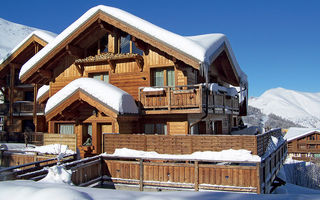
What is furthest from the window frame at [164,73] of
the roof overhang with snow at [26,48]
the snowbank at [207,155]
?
the roof overhang with snow at [26,48]

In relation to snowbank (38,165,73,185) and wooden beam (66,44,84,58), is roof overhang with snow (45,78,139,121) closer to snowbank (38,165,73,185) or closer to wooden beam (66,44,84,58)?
wooden beam (66,44,84,58)

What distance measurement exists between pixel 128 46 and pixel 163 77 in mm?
3290

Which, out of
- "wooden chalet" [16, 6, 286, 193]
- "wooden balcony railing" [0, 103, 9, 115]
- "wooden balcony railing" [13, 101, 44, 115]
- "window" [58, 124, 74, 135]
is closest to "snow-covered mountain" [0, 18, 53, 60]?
"wooden balcony railing" [0, 103, 9, 115]

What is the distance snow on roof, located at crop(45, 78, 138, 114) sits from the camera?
1393cm

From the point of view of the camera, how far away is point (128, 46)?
17.6 m

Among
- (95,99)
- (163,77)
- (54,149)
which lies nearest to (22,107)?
(54,149)

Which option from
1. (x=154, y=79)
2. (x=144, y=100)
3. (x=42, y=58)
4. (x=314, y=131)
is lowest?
(x=314, y=131)

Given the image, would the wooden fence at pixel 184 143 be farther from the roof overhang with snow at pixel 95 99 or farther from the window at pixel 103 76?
the window at pixel 103 76

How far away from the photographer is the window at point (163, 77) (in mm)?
16125

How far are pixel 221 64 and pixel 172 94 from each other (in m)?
7.69

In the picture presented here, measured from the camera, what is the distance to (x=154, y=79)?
54.6 feet

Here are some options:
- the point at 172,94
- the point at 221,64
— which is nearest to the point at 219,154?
the point at 172,94

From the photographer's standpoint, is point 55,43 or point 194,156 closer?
point 194,156

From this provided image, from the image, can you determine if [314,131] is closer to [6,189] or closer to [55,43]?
[55,43]
